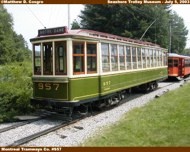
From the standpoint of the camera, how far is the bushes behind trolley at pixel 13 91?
1201cm

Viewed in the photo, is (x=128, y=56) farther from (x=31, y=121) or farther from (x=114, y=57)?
(x=31, y=121)

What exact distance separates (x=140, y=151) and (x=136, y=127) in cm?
237

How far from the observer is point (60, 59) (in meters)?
11.1

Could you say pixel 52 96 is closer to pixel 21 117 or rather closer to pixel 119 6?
pixel 21 117

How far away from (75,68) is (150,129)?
3232mm

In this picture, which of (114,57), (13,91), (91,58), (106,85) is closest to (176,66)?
(114,57)

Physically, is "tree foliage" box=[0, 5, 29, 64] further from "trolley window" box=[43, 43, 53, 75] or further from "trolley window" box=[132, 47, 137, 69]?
"trolley window" box=[43, 43, 53, 75]

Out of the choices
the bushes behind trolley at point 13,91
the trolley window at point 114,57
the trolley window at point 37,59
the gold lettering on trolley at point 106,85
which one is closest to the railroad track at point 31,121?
the bushes behind trolley at point 13,91

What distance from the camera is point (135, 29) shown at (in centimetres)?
3847

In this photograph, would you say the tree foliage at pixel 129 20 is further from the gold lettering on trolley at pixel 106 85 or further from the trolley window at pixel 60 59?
the trolley window at pixel 60 59

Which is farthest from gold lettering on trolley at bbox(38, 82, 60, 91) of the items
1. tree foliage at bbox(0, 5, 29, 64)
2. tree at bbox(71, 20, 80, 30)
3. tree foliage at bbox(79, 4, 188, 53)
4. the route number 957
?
tree foliage at bbox(0, 5, 29, 64)

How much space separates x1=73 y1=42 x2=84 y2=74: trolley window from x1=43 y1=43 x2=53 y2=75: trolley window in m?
0.91

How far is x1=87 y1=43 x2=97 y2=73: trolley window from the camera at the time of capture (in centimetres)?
1160

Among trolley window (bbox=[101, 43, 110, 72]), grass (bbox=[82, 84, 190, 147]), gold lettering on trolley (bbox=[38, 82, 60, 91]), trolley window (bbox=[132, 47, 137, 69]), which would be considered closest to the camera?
grass (bbox=[82, 84, 190, 147])
